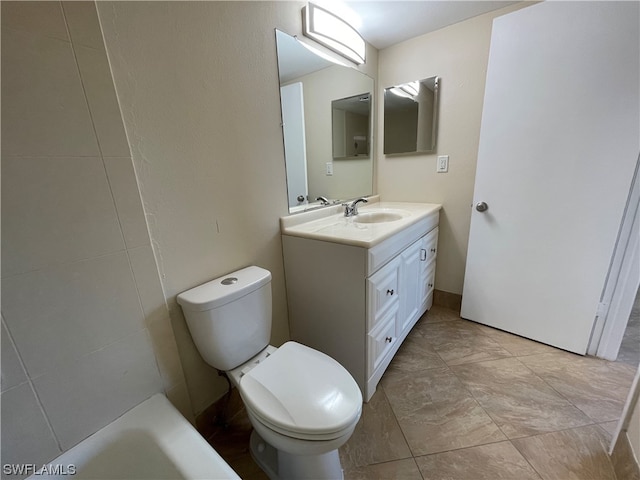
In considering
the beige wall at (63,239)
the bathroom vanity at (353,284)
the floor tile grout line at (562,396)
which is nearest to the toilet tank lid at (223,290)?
the beige wall at (63,239)

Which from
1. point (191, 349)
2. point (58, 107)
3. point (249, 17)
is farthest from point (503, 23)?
point (191, 349)

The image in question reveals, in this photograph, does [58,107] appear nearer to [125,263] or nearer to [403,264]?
[125,263]

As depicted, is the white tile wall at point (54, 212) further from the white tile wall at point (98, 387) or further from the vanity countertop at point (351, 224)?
the vanity countertop at point (351, 224)

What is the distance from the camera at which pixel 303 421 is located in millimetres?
762

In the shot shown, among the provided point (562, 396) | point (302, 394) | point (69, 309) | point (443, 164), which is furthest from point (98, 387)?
point (443, 164)

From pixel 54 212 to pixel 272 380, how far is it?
32.1 inches

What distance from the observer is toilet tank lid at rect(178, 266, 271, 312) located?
0.92 meters

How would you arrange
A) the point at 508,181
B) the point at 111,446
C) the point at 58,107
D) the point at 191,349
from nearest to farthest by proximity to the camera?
the point at 58,107 < the point at 111,446 < the point at 191,349 < the point at 508,181

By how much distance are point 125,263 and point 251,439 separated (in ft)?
2.90

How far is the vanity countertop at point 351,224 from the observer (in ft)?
3.68

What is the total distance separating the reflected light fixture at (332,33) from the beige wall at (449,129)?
0.41m

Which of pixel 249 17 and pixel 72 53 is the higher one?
pixel 249 17

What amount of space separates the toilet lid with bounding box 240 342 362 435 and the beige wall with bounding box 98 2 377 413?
0.38 m

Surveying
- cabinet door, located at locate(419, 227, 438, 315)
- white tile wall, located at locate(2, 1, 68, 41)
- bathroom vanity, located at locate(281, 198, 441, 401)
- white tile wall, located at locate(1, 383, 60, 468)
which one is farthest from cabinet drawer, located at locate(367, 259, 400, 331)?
white tile wall, located at locate(2, 1, 68, 41)
